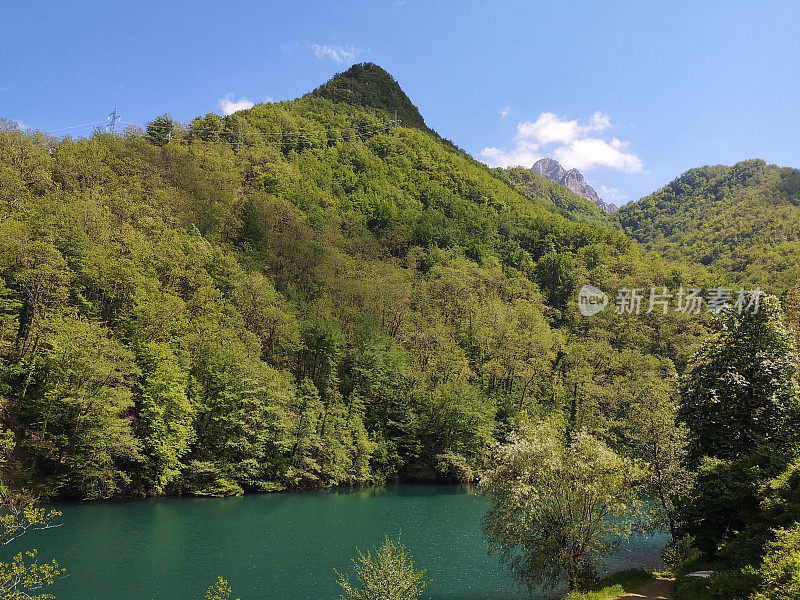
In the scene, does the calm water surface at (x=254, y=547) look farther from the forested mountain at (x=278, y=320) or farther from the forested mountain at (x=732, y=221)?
the forested mountain at (x=732, y=221)

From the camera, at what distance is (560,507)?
19859mm

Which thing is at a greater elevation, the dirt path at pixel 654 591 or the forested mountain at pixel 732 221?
the forested mountain at pixel 732 221

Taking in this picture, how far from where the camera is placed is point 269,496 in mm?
44938

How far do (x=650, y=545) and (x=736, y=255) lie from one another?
9164cm

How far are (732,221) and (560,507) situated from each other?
423 ft

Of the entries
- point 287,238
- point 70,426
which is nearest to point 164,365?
point 70,426

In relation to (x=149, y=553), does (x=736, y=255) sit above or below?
above

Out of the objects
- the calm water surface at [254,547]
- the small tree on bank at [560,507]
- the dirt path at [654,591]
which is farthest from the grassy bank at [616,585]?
the calm water surface at [254,547]

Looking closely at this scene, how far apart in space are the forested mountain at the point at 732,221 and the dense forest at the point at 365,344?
4.31ft

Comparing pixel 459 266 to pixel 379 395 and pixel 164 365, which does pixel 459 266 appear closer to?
pixel 379 395

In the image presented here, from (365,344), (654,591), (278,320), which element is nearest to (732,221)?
(365,344)

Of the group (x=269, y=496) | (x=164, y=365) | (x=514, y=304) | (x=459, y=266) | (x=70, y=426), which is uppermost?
(x=459, y=266)

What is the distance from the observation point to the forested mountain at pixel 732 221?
93.6 metres

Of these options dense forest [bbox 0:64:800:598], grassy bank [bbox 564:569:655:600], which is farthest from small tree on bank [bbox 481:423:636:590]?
grassy bank [bbox 564:569:655:600]
